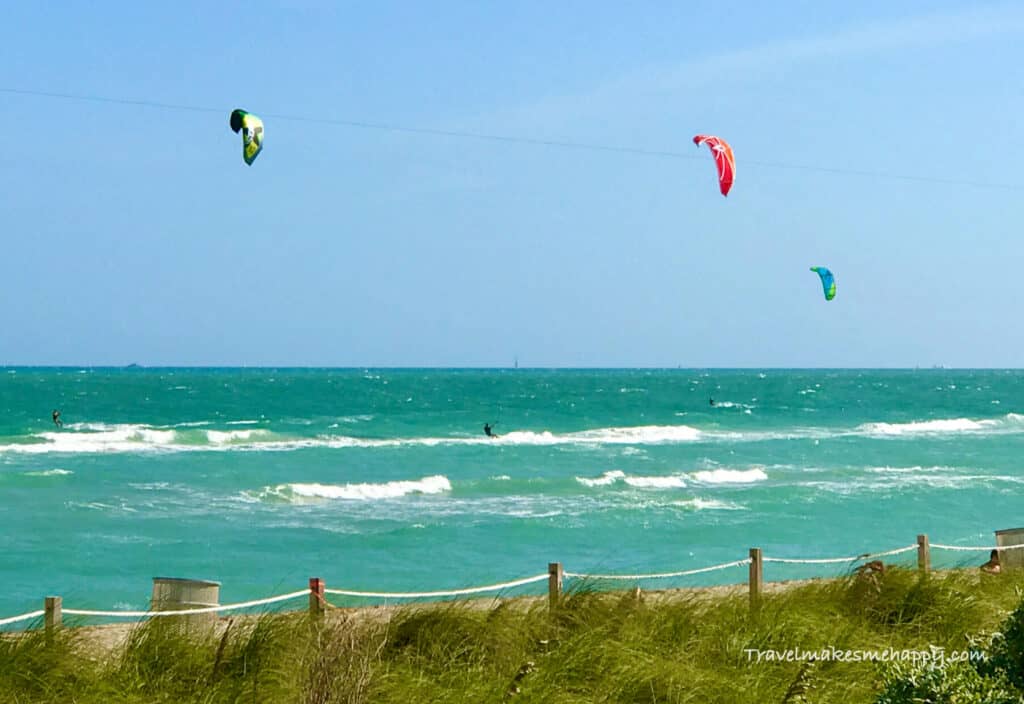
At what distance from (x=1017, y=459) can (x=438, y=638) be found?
98.3 feet

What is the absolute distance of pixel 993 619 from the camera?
880 cm

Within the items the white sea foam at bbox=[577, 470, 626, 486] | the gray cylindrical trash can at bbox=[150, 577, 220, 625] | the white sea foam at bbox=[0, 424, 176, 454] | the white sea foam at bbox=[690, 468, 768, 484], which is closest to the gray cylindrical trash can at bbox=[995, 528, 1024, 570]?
the gray cylindrical trash can at bbox=[150, 577, 220, 625]

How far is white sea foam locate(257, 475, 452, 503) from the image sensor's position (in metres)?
25.2

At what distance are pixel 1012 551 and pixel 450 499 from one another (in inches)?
584

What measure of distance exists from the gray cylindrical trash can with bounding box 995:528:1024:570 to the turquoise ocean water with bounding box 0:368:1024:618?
3627 millimetres

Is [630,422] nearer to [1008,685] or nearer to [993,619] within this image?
[993,619]

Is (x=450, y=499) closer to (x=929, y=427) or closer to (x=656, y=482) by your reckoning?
(x=656, y=482)

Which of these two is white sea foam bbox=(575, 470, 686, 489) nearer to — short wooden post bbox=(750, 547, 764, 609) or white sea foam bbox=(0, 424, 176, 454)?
white sea foam bbox=(0, 424, 176, 454)

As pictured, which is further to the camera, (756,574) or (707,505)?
(707,505)

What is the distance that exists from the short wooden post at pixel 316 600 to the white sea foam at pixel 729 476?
21.5m

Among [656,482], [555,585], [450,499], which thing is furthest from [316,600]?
[656,482]

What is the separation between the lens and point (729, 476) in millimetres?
29891

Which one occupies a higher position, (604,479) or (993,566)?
(993,566)

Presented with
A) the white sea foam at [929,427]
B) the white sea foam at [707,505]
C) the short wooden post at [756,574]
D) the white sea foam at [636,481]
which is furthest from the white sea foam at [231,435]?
the short wooden post at [756,574]
